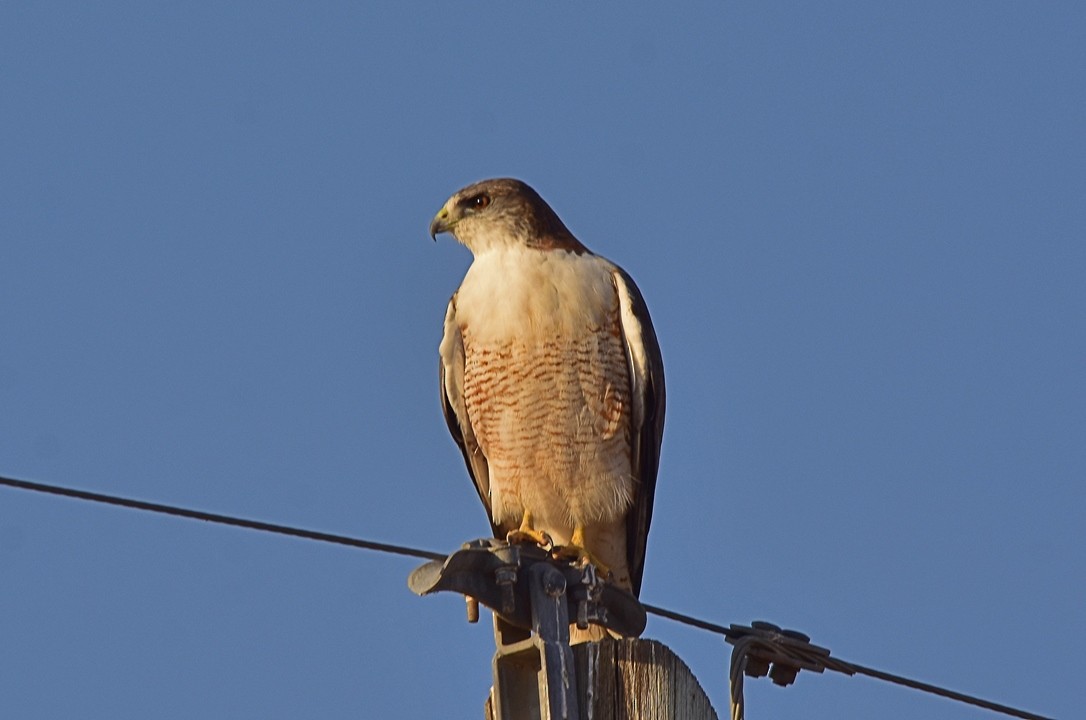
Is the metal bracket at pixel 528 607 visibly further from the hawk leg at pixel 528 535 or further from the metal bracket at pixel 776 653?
the hawk leg at pixel 528 535

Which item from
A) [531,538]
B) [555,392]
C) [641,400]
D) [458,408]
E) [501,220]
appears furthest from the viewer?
[501,220]

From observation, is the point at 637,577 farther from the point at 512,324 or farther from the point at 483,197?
the point at 483,197

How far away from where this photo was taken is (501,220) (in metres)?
8.34

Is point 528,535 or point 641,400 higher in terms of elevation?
point 641,400

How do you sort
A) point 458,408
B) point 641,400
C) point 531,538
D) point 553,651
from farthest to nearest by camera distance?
point 458,408 < point 641,400 < point 531,538 < point 553,651

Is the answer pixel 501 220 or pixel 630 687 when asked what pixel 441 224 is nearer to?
pixel 501 220

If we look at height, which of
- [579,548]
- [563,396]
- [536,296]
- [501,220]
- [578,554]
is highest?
[501,220]

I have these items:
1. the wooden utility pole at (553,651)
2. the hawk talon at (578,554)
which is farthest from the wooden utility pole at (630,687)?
the hawk talon at (578,554)

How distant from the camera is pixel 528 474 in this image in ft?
25.5

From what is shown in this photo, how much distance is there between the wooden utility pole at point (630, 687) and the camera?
4590mm

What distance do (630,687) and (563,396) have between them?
3.10 meters

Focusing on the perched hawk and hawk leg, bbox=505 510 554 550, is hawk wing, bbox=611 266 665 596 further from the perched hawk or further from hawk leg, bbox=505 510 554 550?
hawk leg, bbox=505 510 554 550

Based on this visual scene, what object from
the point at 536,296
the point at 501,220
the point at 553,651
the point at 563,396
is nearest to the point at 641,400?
the point at 563,396

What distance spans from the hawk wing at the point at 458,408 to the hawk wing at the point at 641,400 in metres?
0.59
